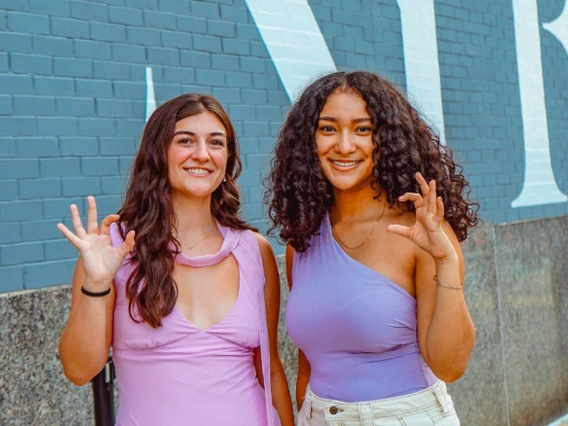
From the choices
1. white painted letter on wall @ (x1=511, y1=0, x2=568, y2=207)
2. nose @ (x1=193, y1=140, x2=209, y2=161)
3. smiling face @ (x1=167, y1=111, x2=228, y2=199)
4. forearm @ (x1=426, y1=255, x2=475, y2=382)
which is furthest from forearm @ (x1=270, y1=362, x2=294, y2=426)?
white painted letter on wall @ (x1=511, y1=0, x2=568, y2=207)

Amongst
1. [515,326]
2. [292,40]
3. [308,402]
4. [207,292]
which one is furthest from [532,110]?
[207,292]

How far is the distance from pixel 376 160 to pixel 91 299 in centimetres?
105

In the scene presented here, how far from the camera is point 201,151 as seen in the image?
9.16 feet

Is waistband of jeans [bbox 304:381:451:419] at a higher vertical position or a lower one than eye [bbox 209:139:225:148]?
lower

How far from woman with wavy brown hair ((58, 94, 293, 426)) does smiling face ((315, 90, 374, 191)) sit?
379 millimetres

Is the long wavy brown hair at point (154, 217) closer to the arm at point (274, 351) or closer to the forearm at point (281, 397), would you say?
the arm at point (274, 351)

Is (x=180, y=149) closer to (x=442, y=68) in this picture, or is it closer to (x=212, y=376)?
(x=212, y=376)

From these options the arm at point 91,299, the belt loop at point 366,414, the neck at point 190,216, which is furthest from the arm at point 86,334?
the belt loop at point 366,414

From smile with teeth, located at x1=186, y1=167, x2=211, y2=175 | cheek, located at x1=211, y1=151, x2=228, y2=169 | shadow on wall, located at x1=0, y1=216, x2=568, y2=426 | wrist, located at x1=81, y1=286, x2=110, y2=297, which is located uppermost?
cheek, located at x1=211, y1=151, x2=228, y2=169

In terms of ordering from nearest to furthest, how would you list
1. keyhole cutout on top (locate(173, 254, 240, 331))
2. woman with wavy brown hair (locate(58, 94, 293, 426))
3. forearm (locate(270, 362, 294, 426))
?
1. woman with wavy brown hair (locate(58, 94, 293, 426))
2. keyhole cutout on top (locate(173, 254, 240, 331))
3. forearm (locate(270, 362, 294, 426))

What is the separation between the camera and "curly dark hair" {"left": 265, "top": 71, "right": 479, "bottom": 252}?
109 inches

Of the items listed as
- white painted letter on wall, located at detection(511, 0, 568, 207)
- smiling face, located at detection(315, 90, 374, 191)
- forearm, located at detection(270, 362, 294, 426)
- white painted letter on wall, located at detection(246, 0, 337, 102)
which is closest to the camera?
smiling face, located at detection(315, 90, 374, 191)

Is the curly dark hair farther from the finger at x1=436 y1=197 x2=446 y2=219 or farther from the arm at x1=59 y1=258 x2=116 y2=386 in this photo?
the arm at x1=59 y1=258 x2=116 y2=386

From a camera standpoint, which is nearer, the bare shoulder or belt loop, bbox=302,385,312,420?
belt loop, bbox=302,385,312,420
